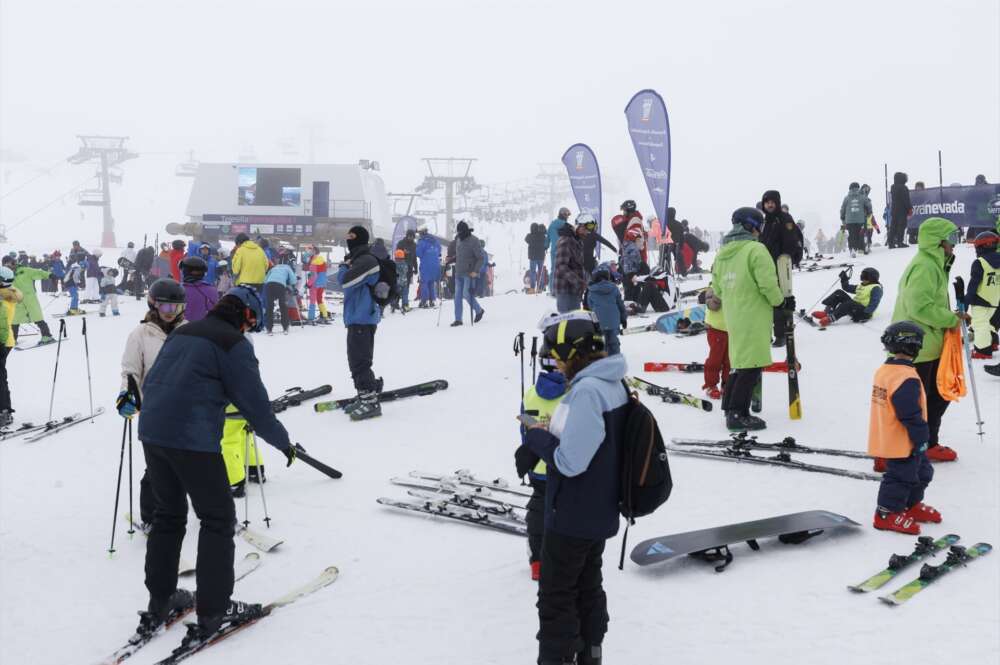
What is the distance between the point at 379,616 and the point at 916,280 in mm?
4295

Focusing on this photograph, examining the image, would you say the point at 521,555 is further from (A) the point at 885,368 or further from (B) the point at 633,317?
(B) the point at 633,317

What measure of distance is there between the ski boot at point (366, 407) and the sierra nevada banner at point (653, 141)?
709 cm

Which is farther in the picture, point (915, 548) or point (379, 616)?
point (915, 548)

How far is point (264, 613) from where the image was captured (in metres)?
4.16

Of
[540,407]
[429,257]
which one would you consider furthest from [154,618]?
[429,257]

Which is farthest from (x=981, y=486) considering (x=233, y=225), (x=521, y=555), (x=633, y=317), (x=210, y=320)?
(x=233, y=225)

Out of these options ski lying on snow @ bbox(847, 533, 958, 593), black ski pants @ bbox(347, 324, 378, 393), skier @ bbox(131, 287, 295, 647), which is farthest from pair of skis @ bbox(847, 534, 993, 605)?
black ski pants @ bbox(347, 324, 378, 393)

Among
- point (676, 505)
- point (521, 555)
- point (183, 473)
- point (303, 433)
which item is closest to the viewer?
point (183, 473)

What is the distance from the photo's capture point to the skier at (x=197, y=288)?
643 centimetres

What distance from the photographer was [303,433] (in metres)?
8.11

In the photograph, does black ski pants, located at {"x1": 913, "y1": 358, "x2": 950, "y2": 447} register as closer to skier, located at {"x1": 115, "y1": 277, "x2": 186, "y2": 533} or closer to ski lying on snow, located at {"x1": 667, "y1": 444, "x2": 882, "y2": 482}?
ski lying on snow, located at {"x1": 667, "y1": 444, "x2": 882, "y2": 482}

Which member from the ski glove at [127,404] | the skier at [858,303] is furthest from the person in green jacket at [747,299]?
the skier at [858,303]

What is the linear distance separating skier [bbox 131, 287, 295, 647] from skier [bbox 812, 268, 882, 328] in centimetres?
985

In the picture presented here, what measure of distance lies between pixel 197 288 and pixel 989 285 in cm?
786
